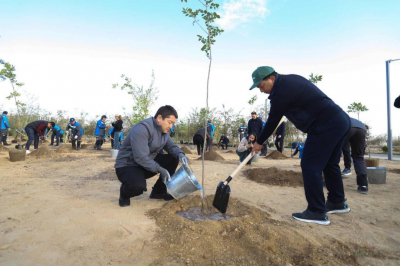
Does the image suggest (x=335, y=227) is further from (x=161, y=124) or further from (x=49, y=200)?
(x=49, y=200)

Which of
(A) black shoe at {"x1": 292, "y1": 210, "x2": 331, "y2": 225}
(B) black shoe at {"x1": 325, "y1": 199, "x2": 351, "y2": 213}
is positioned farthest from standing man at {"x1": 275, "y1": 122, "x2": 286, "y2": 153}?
(A) black shoe at {"x1": 292, "y1": 210, "x2": 331, "y2": 225}

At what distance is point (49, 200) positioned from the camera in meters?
3.66

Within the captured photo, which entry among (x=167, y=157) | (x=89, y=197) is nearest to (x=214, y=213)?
(x=167, y=157)

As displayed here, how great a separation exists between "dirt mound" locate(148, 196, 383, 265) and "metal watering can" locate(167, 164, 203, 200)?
0.39m

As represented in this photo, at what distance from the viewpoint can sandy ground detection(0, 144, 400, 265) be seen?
213cm

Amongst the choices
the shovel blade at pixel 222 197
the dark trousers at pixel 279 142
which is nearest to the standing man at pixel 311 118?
the shovel blade at pixel 222 197

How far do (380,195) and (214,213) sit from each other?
288cm

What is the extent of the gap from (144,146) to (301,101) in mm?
1788

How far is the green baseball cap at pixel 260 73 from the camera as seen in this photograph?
9.49 feet

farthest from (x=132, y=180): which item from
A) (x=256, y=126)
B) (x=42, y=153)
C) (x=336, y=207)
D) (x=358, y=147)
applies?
(x=42, y=153)

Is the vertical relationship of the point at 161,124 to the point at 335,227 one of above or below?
above

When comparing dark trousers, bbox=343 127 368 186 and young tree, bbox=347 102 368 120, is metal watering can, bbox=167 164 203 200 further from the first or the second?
young tree, bbox=347 102 368 120

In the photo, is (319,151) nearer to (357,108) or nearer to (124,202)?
(124,202)

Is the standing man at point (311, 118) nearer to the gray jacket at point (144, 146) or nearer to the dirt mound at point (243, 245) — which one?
the dirt mound at point (243, 245)
